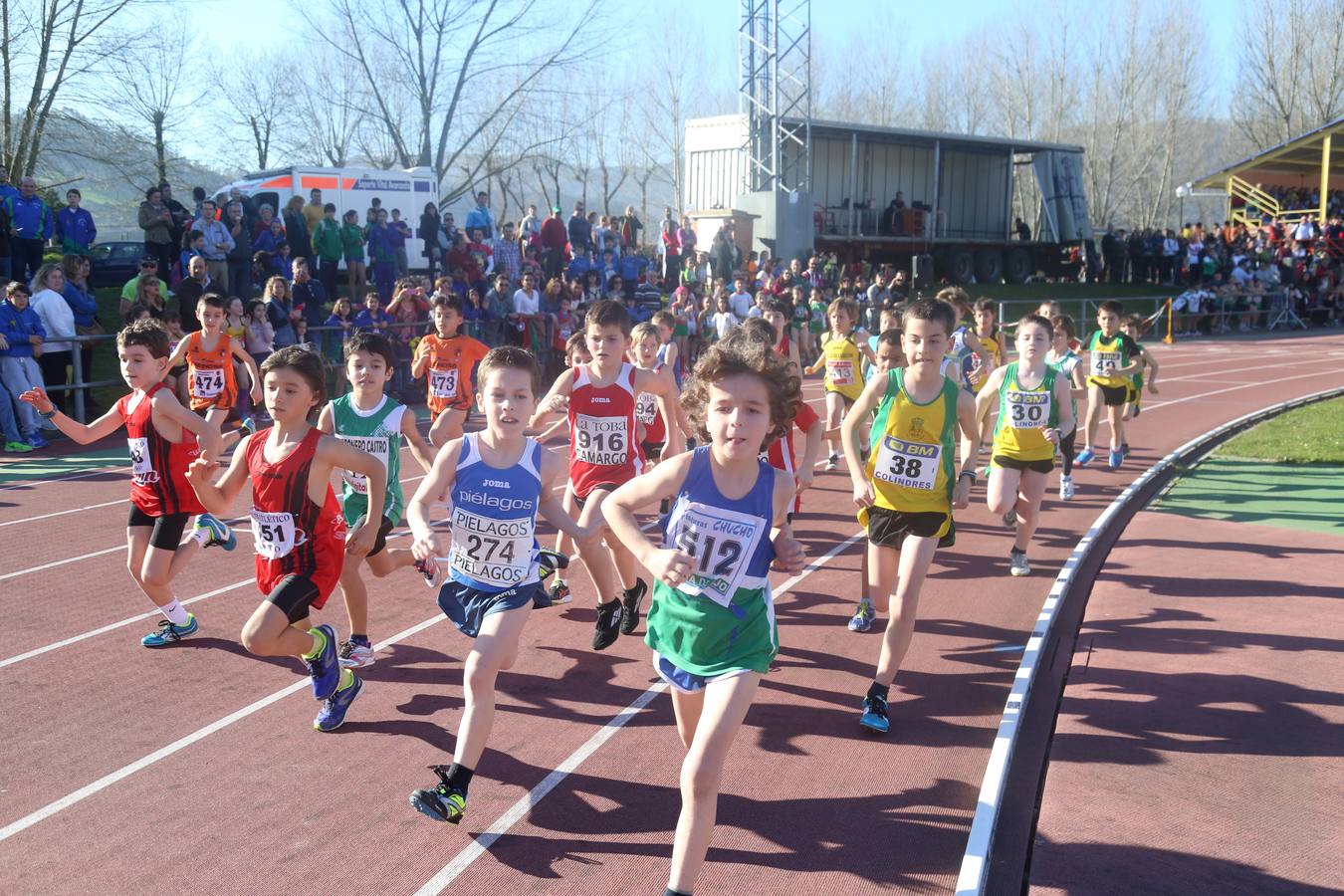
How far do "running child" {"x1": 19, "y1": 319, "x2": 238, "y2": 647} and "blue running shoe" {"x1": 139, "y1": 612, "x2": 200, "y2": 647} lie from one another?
0.73ft

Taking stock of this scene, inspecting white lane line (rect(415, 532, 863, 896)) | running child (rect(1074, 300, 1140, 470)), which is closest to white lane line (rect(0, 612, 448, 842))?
white lane line (rect(415, 532, 863, 896))

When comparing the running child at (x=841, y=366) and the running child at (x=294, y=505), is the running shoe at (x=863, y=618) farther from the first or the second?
the running child at (x=841, y=366)

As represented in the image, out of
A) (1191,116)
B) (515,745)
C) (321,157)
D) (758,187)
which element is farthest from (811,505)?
(1191,116)

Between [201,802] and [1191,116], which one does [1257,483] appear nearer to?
[201,802]

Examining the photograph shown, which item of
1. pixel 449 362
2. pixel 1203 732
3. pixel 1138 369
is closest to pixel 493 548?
pixel 1203 732

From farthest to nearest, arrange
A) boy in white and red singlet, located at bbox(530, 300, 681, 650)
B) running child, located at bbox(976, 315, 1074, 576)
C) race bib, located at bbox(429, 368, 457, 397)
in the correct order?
race bib, located at bbox(429, 368, 457, 397) → running child, located at bbox(976, 315, 1074, 576) → boy in white and red singlet, located at bbox(530, 300, 681, 650)

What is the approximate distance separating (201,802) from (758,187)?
29.3m

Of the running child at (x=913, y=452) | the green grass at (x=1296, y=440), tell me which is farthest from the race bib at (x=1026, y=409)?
the green grass at (x=1296, y=440)

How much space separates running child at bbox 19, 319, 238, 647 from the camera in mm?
6602

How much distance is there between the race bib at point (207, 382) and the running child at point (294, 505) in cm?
614

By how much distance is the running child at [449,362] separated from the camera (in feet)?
32.0

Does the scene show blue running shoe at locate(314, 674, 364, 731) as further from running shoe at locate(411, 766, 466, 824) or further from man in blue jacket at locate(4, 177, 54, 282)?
man in blue jacket at locate(4, 177, 54, 282)

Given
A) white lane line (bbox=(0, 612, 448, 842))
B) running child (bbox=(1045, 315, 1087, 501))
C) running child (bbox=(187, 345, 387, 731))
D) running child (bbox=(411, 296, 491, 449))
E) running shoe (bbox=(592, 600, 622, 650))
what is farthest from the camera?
running child (bbox=(1045, 315, 1087, 501))

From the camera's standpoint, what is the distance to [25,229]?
16.8 meters
